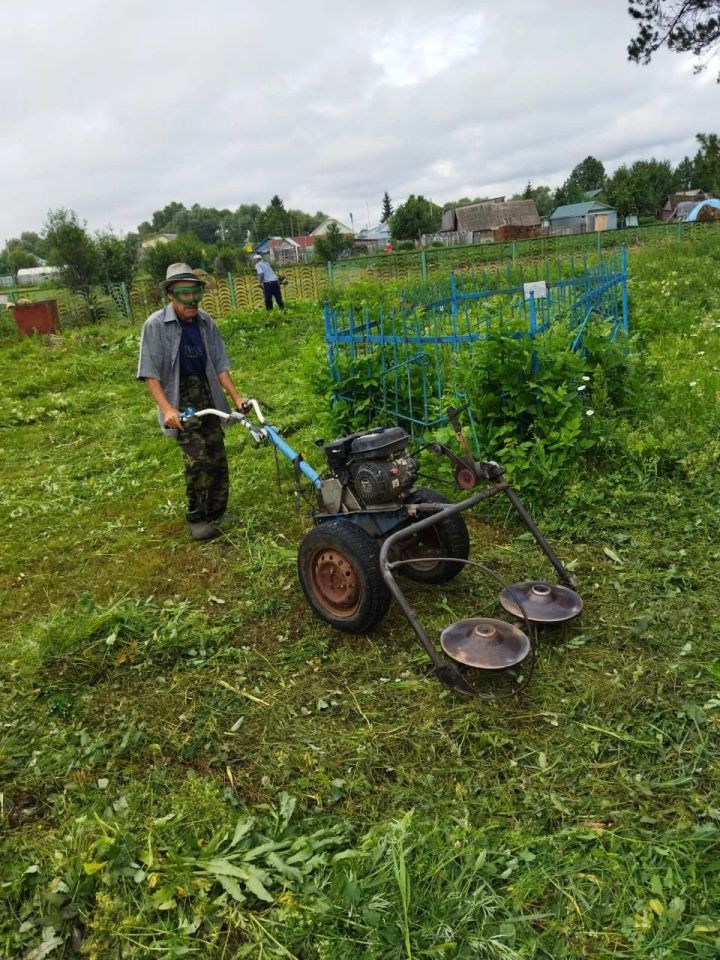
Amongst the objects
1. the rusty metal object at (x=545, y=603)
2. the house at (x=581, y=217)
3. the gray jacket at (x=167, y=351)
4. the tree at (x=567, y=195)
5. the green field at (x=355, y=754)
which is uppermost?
the tree at (x=567, y=195)

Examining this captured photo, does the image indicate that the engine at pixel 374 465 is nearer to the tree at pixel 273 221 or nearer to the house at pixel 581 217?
the house at pixel 581 217

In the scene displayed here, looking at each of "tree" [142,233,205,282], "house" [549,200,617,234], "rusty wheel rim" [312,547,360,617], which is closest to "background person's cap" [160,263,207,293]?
"rusty wheel rim" [312,547,360,617]

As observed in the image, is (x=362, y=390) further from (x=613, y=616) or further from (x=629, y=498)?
(x=613, y=616)

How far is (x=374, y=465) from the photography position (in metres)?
3.45

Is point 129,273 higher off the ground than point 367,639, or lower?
higher

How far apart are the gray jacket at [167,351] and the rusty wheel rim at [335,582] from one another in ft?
5.02

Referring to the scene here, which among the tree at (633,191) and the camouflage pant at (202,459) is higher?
the tree at (633,191)

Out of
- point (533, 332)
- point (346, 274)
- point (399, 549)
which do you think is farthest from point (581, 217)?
point (399, 549)

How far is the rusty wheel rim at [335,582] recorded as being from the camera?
3463 millimetres

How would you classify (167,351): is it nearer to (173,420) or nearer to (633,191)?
(173,420)

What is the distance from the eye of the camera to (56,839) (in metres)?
2.49

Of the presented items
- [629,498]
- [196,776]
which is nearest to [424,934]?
[196,776]

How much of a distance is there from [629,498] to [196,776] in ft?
10.9

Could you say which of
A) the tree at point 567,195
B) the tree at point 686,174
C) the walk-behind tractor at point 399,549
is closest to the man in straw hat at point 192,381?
Answer: the walk-behind tractor at point 399,549
